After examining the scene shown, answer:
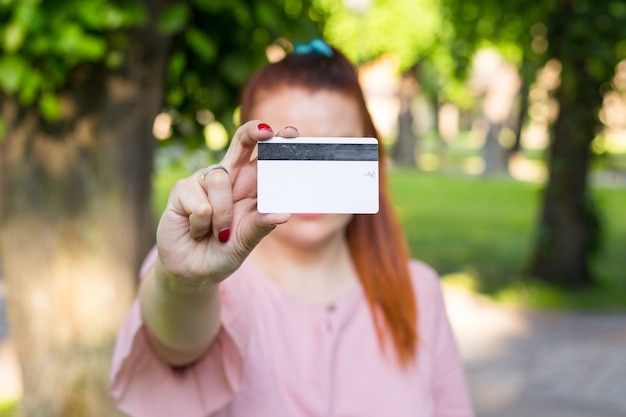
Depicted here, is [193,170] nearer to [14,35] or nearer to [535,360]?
[14,35]

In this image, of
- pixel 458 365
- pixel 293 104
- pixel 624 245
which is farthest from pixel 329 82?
pixel 624 245

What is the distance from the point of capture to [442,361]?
2.13m

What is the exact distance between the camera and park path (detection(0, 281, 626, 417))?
6285 mm

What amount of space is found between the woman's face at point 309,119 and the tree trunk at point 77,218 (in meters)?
1.84

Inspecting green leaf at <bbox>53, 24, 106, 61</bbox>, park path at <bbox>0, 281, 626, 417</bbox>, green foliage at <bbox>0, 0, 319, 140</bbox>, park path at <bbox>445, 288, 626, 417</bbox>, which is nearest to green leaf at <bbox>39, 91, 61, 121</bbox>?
green foliage at <bbox>0, 0, 319, 140</bbox>

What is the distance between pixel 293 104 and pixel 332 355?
1.81 ft

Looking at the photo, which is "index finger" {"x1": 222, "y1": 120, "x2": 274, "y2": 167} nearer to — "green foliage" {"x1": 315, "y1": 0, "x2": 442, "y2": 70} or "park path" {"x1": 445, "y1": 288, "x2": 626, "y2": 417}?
"park path" {"x1": 445, "y1": 288, "x2": 626, "y2": 417}

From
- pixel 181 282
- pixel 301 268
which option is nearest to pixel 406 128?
pixel 301 268

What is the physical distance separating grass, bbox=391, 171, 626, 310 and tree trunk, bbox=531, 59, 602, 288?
0.74ft

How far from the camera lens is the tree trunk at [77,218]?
3.68 m

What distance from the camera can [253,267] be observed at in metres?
2.00

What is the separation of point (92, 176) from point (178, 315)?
7.44ft

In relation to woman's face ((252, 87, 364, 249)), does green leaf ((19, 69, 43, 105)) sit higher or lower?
higher

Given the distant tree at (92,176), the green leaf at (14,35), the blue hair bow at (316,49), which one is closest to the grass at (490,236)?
the distant tree at (92,176)
